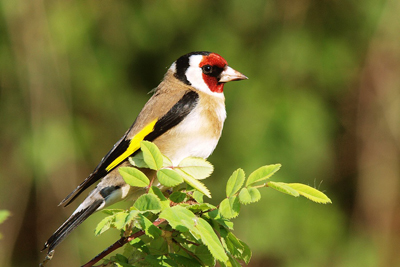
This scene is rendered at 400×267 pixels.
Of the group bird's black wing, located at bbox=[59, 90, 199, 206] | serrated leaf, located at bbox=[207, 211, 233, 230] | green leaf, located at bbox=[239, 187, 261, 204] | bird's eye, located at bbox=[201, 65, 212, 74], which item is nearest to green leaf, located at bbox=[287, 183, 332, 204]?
green leaf, located at bbox=[239, 187, 261, 204]

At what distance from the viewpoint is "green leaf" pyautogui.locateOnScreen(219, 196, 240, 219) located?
165 cm

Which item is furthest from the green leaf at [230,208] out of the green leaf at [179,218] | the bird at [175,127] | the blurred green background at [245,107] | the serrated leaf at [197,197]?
the blurred green background at [245,107]

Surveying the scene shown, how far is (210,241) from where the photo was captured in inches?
61.2

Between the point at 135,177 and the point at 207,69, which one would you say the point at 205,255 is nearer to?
the point at 135,177

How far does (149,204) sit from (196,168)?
0.82ft

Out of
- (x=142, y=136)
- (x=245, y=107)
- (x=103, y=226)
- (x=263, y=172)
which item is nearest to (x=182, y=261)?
(x=103, y=226)

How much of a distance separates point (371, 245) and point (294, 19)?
2181 millimetres

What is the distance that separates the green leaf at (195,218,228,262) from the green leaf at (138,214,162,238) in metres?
0.16

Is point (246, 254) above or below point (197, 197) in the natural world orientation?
below

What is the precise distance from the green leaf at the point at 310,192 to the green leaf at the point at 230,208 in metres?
0.17

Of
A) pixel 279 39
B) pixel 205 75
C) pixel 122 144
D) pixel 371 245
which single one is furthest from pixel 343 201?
pixel 122 144

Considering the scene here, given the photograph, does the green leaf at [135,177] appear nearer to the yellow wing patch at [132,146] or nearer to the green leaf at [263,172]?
the green leaf at [263,172]

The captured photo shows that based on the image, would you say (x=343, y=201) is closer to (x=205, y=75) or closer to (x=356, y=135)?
(x=356, y=135)

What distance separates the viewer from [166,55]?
17.3 feet
